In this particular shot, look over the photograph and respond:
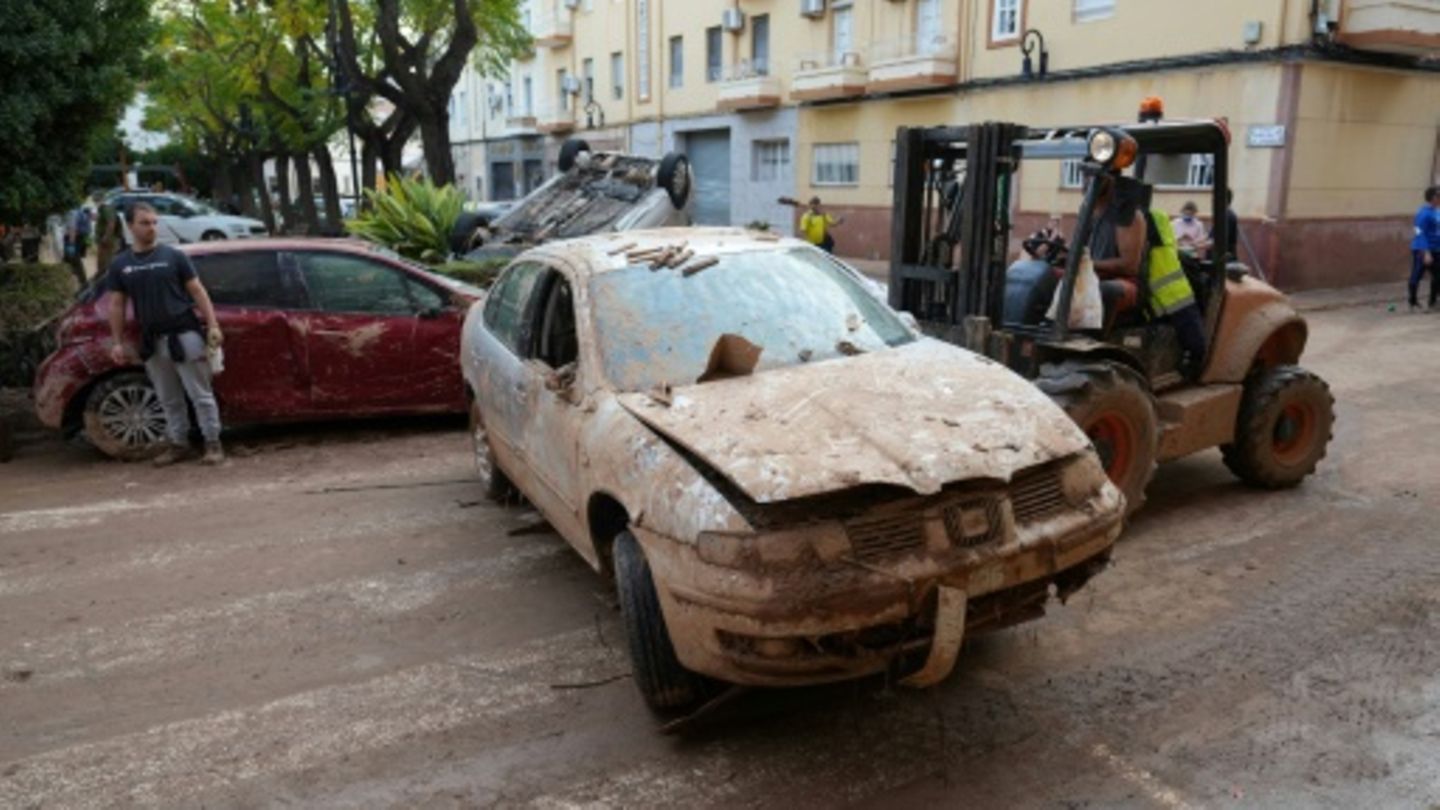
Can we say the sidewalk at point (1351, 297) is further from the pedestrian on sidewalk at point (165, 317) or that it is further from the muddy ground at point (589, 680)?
the muddy ground at point (589, 680)

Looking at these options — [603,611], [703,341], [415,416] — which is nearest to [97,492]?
[415,416]

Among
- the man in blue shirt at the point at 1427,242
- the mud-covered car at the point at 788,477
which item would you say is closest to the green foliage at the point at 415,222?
the mud-covered car at the point at 788,477

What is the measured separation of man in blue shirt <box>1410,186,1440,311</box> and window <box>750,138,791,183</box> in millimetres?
15933

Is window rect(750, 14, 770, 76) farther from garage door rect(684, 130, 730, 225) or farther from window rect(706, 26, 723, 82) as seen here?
garage door rect(684, 130, 730, 225)

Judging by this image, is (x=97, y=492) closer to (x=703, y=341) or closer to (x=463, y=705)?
(x=463, y=705)

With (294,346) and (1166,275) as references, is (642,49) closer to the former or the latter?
(294,346)

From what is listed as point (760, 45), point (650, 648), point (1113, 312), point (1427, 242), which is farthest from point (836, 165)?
point (650, 648)

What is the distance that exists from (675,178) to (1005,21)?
11.4 m

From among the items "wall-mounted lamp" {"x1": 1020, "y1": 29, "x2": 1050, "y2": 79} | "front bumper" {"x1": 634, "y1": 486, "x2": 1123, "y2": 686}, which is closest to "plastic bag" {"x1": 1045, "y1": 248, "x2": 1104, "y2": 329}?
"front bumper" {"x1": 634, "y1": 486, "x2": 1123, "y2": 686}

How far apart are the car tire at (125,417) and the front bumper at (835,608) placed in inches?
220

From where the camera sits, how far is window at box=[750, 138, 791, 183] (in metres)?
27.5

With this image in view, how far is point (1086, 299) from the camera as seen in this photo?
17.3 ft

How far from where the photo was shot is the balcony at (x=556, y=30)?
122ft

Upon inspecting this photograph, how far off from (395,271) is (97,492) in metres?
2.62
